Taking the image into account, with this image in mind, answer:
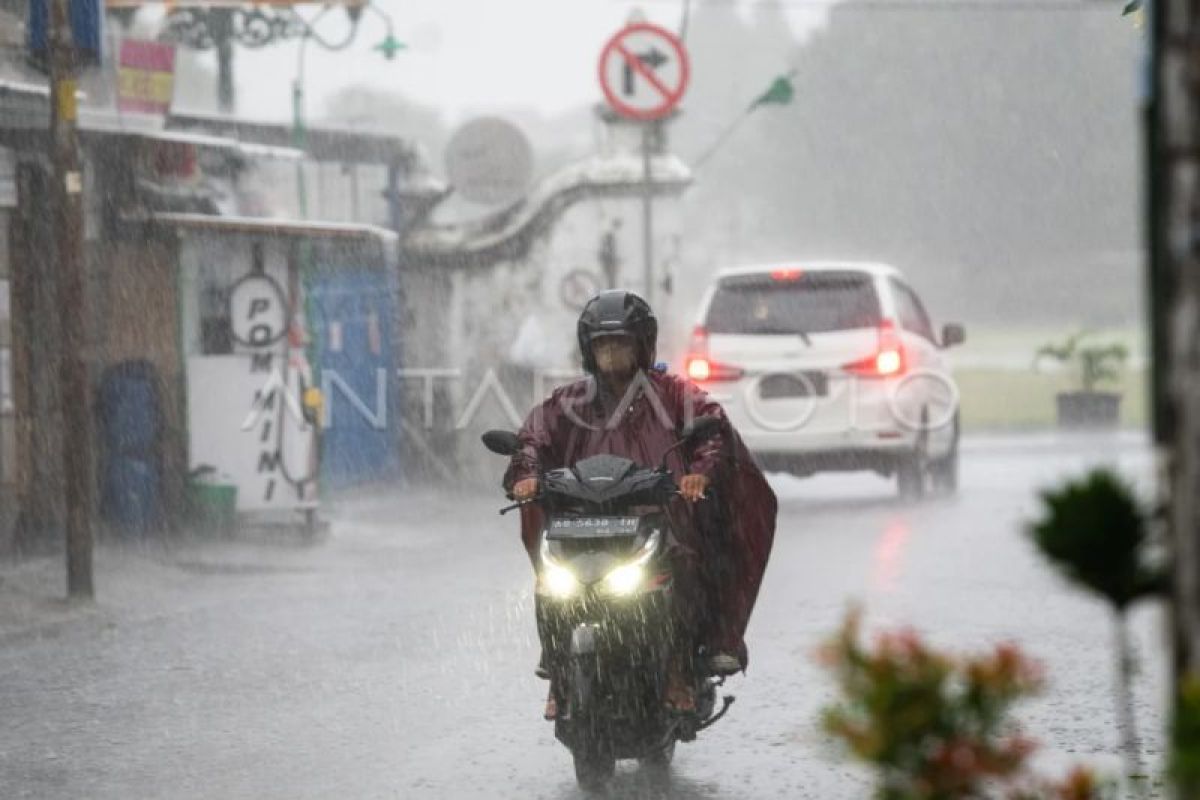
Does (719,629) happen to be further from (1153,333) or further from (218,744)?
(1153,333)

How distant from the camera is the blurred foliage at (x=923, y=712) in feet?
8.91

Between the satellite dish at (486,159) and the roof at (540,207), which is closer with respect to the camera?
the roof at (540,207)

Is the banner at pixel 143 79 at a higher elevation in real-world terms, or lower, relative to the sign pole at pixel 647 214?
higher

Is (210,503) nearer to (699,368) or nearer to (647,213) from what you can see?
(699,368)

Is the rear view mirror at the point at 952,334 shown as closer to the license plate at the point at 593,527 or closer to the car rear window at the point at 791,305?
the car rear window at the point at 791,305

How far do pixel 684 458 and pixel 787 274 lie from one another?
9.77m

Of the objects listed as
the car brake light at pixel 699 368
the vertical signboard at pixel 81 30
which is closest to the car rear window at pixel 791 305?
Result: the car brake light at pixel 699 368

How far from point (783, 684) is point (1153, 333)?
6700mm

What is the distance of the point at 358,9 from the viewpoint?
76.3 ft

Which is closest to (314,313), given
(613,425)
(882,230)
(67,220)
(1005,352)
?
(67,220)

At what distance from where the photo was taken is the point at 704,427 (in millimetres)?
7082

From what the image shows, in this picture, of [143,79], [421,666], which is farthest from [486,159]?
[421,666]

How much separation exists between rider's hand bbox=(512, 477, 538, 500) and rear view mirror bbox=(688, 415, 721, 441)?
53 centimetres

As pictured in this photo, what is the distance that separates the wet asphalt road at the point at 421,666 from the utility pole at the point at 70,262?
735mm
